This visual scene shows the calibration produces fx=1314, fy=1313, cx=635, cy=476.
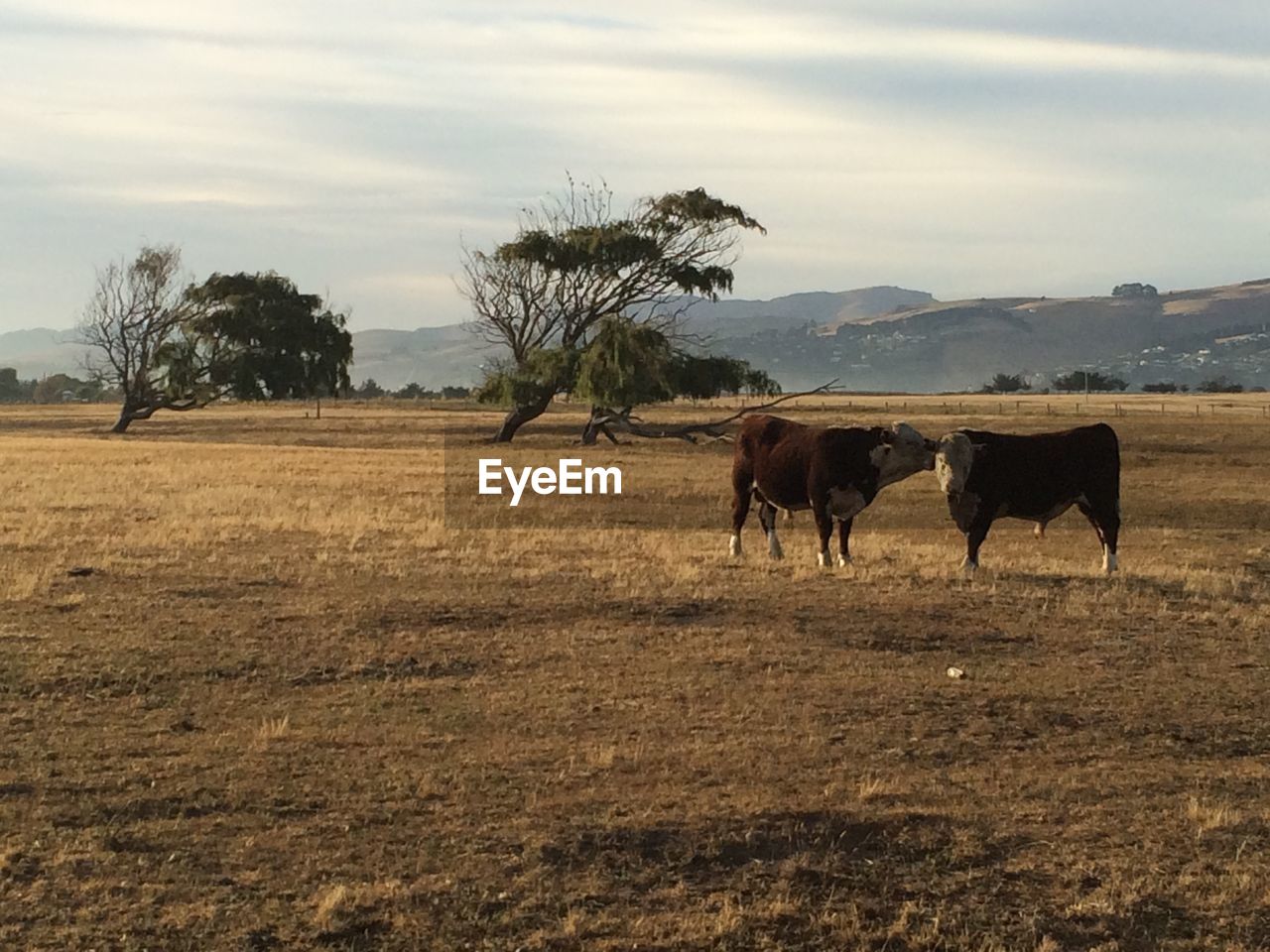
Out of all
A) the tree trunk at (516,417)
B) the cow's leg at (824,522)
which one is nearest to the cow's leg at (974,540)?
the cow's leg at (824,522)

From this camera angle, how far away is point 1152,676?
10.3 metres

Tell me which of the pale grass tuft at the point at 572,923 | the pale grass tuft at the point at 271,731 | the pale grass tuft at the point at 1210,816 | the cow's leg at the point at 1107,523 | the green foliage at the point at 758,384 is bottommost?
the pale grass tuft at the point at 1210,816

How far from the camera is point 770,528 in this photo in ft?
54.4

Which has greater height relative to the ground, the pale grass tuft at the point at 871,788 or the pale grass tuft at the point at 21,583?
the pale grass tuft at the point at 21,583

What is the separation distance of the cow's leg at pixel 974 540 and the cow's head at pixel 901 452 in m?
0.95

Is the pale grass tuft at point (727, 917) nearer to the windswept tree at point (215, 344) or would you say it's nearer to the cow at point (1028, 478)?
the cow at point (1028, 478)

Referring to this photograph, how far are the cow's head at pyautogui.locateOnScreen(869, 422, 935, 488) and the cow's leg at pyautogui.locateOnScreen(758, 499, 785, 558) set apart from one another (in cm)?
155

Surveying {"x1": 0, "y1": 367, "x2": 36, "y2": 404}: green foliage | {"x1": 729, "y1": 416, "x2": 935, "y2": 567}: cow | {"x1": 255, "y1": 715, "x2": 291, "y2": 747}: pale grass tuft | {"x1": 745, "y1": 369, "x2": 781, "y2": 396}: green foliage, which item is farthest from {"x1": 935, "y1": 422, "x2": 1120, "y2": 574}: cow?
{"x1": 0, "y1": 367, "x2": 36, "y2": 404}: green foliage

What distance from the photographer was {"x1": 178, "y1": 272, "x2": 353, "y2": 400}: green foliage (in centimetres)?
6462

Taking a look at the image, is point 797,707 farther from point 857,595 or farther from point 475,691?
point 857,595

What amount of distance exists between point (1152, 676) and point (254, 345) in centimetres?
5977

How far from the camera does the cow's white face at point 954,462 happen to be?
1505cm

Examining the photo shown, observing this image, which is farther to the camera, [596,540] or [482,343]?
[482,343]

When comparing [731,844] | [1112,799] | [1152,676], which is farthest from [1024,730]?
[731,844]
